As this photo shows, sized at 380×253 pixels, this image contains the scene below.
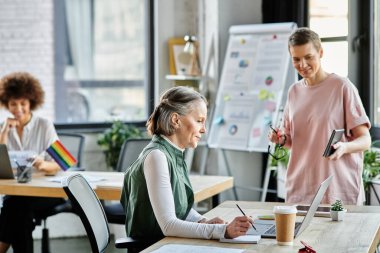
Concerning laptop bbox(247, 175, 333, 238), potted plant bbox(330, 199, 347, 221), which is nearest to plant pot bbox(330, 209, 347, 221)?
potted plant bbox(330, 199, 347, 221)

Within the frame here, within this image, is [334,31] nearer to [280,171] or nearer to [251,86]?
[251,86]

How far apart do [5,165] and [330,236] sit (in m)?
2.42

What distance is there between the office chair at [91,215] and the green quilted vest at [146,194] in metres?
0.05

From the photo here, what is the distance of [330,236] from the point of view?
2859 mm

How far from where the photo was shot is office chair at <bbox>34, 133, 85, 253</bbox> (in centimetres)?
514

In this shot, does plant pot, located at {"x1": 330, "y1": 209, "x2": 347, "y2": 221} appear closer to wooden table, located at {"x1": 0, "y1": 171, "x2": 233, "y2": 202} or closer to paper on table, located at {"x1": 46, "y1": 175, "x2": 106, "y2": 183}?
wooden table, located at {"x1": 0, "y1": 171, "x2": 233, "y2": 202}

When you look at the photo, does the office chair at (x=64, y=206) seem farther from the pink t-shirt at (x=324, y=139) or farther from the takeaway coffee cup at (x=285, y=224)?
the takeaway coffee cup at (x=285, y=224)

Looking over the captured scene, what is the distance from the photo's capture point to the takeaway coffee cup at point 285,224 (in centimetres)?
269

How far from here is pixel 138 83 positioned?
709 centimetres

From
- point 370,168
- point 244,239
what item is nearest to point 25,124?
point 370,168

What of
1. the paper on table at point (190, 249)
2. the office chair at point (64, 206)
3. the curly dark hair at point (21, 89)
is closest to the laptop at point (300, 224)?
the paper on table at point (190, 249)

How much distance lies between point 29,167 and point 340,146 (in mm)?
1910

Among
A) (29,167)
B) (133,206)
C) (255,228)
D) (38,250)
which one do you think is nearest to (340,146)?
(255,228)

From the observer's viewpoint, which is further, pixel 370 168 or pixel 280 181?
pixel 280 181
